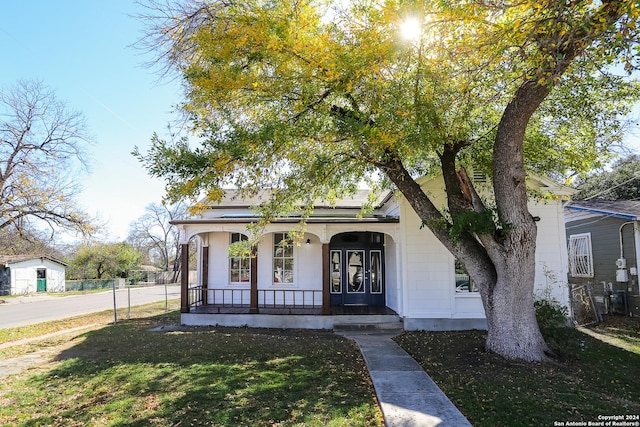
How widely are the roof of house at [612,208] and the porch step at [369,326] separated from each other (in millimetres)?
6846

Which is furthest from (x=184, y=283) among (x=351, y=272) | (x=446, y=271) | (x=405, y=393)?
(x=405, y=393)

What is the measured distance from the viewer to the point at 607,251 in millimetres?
14078

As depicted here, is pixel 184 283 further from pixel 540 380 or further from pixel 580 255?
pixel 580 255

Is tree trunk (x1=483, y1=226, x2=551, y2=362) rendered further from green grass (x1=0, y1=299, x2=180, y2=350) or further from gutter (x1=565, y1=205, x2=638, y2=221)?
green grass (x1=0, y1=299, x2=180, y2=350)

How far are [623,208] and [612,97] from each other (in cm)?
770

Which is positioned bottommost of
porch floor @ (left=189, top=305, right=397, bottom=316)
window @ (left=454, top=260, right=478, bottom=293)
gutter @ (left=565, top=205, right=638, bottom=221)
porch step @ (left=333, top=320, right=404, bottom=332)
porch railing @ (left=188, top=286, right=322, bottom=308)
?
porch step @ (left=333, top=320, right=404, bottom=332)

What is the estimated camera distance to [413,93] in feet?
23.5

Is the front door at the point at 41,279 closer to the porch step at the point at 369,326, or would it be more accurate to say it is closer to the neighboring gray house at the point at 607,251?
the porch step at the point at 369,326

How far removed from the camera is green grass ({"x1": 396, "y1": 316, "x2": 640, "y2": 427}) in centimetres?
488

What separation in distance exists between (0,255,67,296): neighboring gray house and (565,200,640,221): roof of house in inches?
1643

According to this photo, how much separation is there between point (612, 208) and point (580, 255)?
2.74m

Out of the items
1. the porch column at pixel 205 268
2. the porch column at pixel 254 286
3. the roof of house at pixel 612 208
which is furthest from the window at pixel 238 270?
the roof of house at pixel 612 208

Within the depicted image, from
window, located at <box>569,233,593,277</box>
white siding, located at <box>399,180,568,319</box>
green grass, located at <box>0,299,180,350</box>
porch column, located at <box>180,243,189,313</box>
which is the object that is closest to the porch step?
white siding, located at <box>399,180,568,319</box>

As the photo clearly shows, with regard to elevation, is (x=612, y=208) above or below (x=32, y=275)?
above
